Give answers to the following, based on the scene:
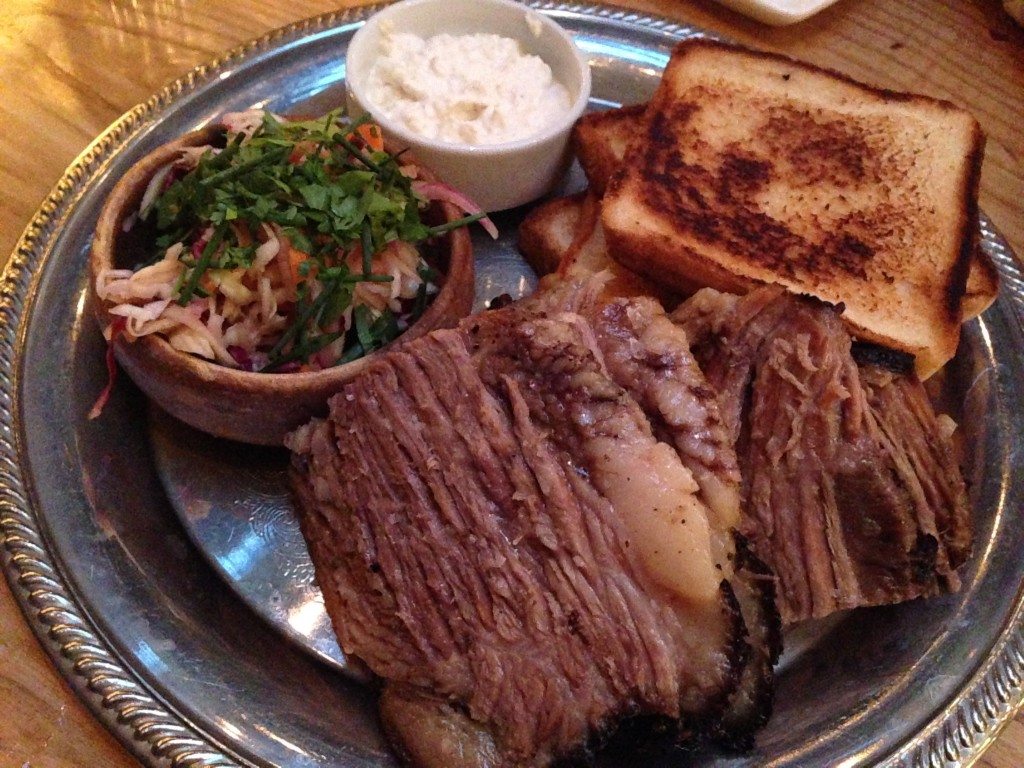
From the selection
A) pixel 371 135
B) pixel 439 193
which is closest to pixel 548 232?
pixel 439 193

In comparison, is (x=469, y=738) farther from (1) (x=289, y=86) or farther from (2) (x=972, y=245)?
(1) (x=289, y=86)

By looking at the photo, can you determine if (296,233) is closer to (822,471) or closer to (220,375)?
(220,375)

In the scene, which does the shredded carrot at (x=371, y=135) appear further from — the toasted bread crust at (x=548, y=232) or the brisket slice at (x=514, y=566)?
the brisket slice at (x=514, y=566)

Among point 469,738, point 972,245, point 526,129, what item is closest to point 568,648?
point 469,738

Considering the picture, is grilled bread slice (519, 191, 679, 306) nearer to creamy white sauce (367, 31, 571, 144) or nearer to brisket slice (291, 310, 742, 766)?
creamy white sauce (367, 31, 571, 144)

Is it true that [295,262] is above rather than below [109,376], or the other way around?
above

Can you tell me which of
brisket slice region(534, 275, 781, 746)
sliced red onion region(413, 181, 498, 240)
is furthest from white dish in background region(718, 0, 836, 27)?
brisket slice region(534, 275, 781, 746)

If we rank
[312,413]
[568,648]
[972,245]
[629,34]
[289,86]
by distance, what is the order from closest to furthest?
[568,648], [312,413], [972,245], [289,86], [629,34]
